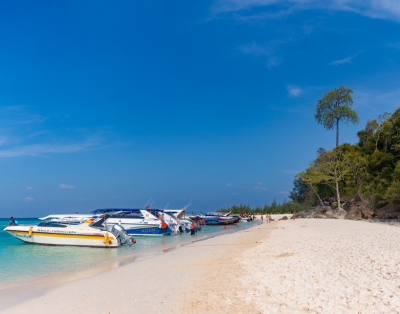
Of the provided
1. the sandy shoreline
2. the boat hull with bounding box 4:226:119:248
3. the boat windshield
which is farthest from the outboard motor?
the boat windshield

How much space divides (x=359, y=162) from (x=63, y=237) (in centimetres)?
3739

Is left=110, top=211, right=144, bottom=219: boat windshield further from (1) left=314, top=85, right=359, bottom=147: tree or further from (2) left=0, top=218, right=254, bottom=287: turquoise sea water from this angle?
(1) left=314, top=85, right=359, bottom=147: tree

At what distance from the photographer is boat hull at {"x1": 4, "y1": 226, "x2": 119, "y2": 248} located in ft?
57.9

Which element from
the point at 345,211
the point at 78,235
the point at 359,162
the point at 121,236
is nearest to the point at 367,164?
the point at 359,162

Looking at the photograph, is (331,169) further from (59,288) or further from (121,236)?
(59,288)

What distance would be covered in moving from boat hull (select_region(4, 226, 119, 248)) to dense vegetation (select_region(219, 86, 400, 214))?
979 inches

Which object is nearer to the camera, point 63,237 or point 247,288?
point 247,288

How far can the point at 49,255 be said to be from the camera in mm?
15508

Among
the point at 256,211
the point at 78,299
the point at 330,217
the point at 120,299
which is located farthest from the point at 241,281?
the point at 256,211

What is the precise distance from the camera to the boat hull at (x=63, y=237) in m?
17.6

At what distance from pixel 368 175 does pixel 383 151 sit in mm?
4054

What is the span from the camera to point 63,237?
18172mm

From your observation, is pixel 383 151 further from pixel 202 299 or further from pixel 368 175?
pixel 202 299

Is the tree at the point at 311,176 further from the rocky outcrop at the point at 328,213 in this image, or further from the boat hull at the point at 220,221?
the boat hull at the point at 220,221
